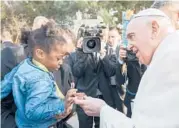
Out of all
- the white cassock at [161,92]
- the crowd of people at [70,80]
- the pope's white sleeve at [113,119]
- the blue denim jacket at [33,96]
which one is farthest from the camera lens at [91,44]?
the white cassock at [161,92]

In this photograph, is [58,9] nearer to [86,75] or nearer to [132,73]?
[86,75]

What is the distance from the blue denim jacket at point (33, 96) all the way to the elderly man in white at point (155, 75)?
18.3 inches

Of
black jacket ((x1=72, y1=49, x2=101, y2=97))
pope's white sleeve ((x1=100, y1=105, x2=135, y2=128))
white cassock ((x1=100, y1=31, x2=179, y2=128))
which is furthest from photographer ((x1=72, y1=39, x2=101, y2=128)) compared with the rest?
white cassock ((x1=100, y1=31, x2=179, y2=128))

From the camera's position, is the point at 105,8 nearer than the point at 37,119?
No

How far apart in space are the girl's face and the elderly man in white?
26.0 inches

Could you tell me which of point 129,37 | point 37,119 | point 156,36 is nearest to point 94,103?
point 37,119

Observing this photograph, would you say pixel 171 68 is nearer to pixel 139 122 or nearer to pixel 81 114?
pixel 139 122

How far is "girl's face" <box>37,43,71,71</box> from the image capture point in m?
2.45

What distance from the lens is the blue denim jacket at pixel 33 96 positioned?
88.8 inches

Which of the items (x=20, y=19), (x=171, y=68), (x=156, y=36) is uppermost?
(x=156, y=36)

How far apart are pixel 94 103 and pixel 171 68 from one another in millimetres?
799

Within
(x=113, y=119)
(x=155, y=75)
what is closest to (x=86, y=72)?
(x=113, y=119)

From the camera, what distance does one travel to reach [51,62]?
2.46 m

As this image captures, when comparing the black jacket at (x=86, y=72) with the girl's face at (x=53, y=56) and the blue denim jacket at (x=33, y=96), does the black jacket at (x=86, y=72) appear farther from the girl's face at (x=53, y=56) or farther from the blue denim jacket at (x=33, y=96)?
the blue denim jacket at (x=33, y=96)
